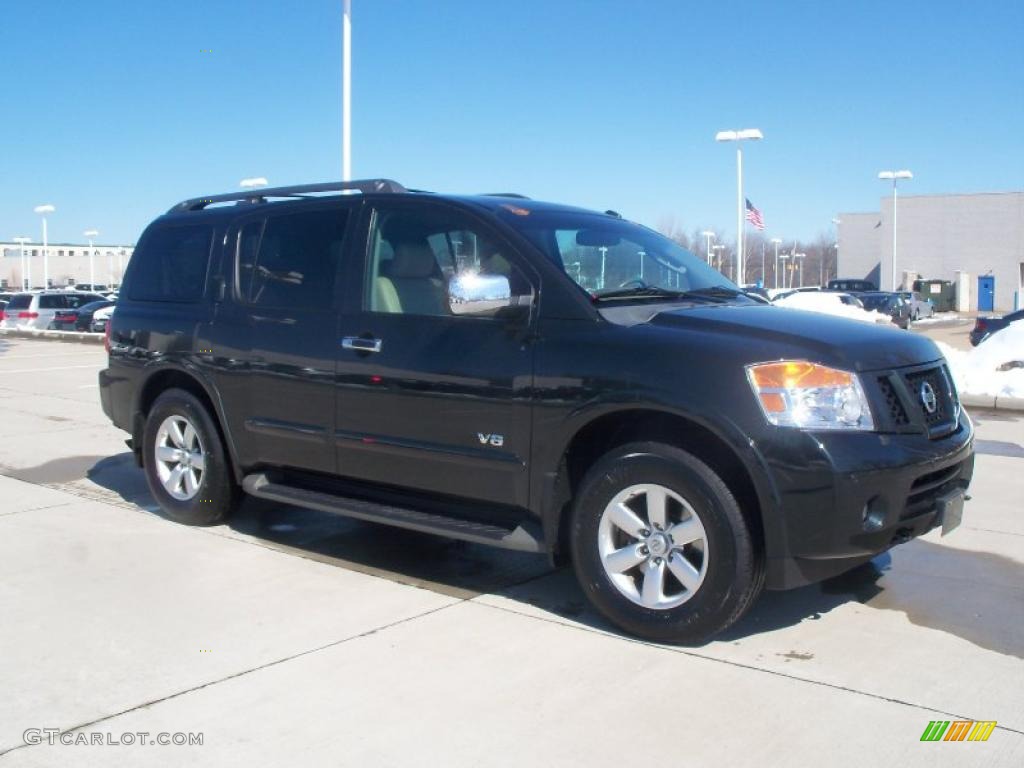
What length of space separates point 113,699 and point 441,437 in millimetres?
1829

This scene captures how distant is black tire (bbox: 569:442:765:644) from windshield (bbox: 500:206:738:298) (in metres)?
0.89

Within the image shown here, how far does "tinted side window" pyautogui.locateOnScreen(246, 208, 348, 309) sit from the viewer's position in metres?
5.52

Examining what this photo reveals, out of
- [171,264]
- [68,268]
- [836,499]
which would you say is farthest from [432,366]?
[68,268]

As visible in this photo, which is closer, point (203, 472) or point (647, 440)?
point (647, 440)

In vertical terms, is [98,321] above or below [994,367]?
above

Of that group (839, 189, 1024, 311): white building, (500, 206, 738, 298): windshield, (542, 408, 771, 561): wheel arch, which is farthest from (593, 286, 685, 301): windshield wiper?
(839, 189, 1024, 311): white building

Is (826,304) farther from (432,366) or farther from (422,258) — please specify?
(432,366)

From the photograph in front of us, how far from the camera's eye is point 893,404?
161 inches

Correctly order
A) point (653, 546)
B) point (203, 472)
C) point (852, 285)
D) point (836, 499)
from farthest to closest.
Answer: point (852, 285) < point (203, 472) < point (653, 546) < point (836, 499)

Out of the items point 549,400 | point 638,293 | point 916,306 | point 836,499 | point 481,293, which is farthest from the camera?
point 916,306

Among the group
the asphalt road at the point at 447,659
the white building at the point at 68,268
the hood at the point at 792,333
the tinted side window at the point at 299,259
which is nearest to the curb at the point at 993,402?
the asphalt road at the point at 447,659

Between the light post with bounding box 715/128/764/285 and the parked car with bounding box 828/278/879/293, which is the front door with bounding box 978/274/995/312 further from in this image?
the light post with bounding box 715/128/764/285

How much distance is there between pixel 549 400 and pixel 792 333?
3.55 ft

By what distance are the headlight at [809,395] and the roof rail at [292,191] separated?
2438 millimetres
